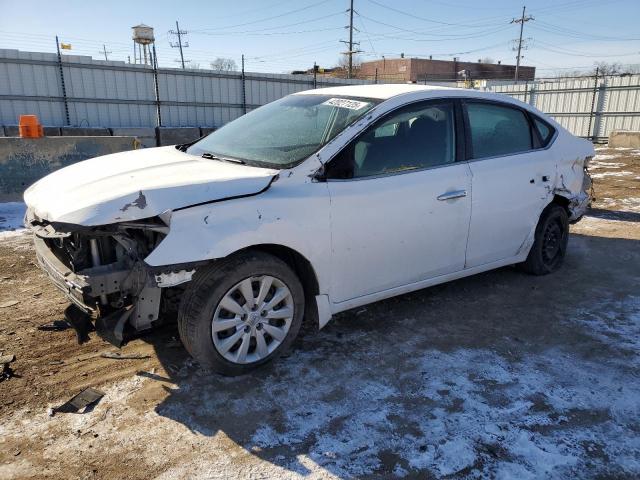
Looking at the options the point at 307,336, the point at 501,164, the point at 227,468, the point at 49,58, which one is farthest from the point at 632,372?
the point at 49,58

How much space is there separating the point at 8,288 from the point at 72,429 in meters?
2.50

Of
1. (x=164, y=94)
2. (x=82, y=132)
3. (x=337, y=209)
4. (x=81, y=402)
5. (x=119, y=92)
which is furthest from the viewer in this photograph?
(x=164, y=94)

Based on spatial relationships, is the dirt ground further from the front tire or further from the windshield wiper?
the windshield wiper

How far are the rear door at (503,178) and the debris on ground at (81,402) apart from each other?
285 centimetres

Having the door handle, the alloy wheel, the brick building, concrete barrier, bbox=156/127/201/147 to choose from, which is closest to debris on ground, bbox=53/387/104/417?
the alloy wheel

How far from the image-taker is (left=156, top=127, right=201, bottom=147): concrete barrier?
1366cm

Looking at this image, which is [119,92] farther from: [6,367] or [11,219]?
[6,367]

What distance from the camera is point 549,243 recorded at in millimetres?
5000

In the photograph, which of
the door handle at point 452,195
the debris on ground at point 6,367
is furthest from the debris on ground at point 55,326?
the door handle at point 452,195

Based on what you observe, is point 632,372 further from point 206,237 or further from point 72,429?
point 72,429

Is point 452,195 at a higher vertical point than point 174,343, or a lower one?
higher

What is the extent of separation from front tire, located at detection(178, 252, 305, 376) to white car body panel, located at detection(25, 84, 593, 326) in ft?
0.46

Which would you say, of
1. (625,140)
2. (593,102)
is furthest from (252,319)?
(593,102)

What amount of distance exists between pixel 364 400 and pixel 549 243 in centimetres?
300
